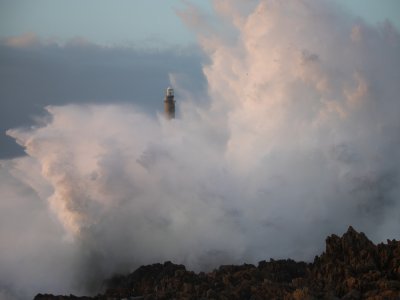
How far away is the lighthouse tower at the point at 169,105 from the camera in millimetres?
48469

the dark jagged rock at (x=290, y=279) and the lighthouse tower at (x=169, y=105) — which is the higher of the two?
the lighthouse tower at (x=169, y=105)

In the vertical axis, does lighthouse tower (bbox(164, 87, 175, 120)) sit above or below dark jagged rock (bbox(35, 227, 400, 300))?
above

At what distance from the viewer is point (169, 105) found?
162 feet

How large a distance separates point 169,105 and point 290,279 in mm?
22195

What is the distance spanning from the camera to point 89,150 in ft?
125

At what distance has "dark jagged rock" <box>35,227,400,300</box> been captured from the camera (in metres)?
25.7

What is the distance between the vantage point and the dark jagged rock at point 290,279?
25688 mm

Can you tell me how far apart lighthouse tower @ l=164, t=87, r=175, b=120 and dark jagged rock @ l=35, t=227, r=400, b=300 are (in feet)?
61.0

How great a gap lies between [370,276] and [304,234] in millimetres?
9352

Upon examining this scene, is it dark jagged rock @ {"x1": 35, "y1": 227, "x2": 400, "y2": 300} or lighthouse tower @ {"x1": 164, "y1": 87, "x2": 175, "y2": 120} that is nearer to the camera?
dark jagged rock @ {"x1": 35, "y1": 227, "x2": 400, "y2": 300}

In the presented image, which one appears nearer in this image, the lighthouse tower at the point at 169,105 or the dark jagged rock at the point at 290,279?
the dark jagged rock at the point at 290,279

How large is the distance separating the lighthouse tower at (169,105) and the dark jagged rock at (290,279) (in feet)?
61.0

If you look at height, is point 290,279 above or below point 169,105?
below

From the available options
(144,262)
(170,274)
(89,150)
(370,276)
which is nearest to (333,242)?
(370,276)
